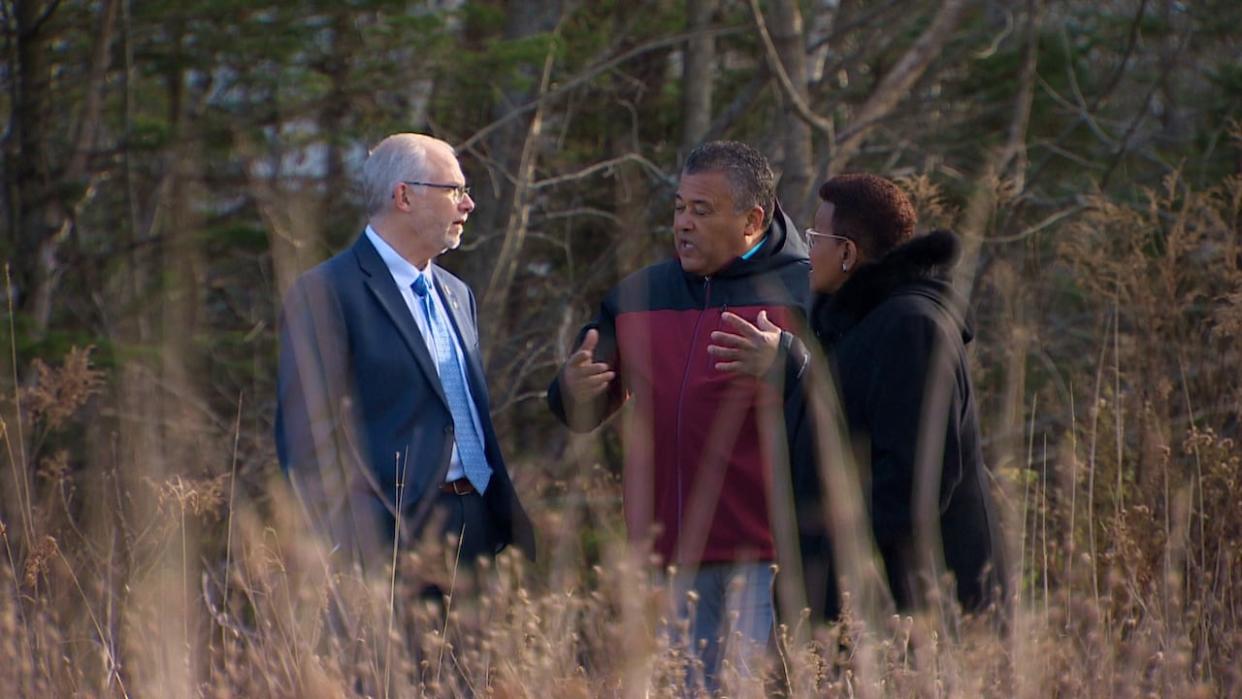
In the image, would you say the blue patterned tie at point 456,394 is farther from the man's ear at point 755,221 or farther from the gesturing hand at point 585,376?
the man's ear at point 755,221

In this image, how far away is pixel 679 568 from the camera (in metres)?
4.08

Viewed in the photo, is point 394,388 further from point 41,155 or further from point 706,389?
point 41,155

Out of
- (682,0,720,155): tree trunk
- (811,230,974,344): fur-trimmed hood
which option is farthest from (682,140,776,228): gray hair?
(682,0,720,155): tree trunk

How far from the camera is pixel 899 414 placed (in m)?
3.69

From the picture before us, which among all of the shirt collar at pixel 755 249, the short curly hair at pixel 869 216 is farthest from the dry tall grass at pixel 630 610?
the shirt collar at pixel 755 249

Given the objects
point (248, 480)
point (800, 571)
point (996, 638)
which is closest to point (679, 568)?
point (800, 571)

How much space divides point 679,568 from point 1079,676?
110 cm

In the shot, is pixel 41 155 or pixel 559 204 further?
pixel 559 204

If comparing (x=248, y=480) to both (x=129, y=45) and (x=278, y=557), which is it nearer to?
(x=129, y=45)

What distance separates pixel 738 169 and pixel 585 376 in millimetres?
718

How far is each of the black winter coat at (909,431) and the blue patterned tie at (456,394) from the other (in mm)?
942

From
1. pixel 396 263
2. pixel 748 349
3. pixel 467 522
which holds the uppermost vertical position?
pixel 396 263

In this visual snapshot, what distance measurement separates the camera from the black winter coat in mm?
3668

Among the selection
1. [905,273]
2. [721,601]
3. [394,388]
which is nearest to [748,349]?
[905,273]
